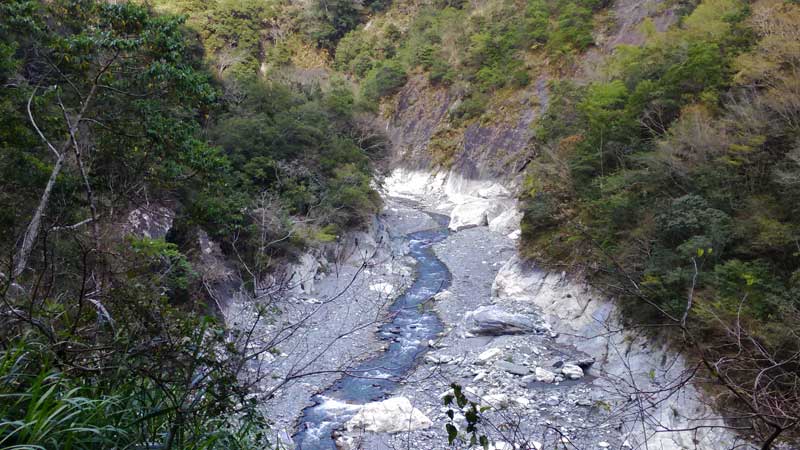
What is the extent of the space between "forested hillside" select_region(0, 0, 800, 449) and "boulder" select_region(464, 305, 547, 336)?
1812mm

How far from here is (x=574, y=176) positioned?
46.4 feet

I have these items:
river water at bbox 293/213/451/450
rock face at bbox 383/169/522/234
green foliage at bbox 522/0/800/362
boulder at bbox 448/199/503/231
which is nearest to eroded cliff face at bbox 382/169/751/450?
river water at bbox 293/213/451/450

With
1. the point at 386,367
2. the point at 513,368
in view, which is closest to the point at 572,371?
the point at 513,368

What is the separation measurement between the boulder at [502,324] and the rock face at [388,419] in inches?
149

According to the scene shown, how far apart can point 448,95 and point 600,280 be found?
83.8ft

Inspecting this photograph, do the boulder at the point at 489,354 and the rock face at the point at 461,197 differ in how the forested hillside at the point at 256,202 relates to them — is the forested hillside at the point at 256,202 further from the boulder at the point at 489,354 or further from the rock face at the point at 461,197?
the boulder at the point at 489,354

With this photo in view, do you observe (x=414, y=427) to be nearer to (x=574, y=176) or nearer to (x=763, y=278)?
(x=763, y=278)

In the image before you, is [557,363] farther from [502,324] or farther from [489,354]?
[502,324]

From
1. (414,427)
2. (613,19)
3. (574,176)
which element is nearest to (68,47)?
(414,427)

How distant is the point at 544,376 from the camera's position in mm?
9508

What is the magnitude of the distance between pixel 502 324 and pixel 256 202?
7419 mm

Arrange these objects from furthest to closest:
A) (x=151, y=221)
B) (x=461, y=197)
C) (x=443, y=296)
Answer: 1. (x=461, y=197)
2. (x=443, y=296)
3. (x=151, y=221)

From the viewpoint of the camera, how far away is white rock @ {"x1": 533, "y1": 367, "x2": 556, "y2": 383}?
945 centimetres

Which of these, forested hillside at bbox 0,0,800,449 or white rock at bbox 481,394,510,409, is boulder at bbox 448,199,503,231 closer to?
forested hillside at bbox 0,0,800,449
